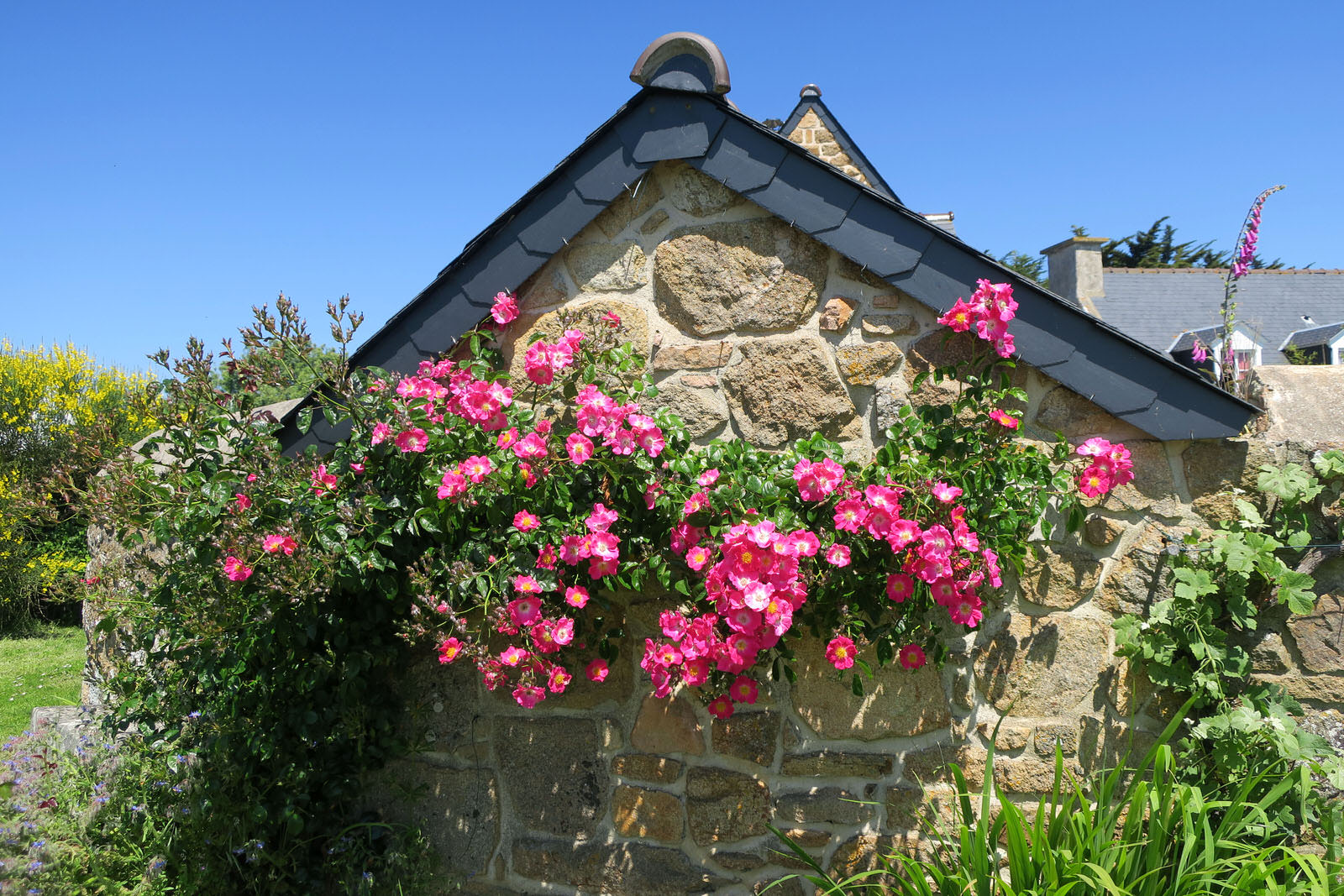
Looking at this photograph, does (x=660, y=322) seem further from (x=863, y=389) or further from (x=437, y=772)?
(x=437, y=772)

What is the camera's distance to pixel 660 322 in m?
2.95

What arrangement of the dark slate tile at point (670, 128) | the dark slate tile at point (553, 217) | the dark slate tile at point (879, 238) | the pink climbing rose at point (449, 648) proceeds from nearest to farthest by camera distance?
1. the pink climbing rose at point (449, 648)
2. the dark slate tile at point (879, 238)
3. the dark slate tile at point (670, 128)
4. the dark slate tile at point (553, 217)

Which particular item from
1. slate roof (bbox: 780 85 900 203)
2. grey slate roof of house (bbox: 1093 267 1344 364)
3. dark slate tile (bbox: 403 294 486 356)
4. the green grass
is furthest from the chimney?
the green grass

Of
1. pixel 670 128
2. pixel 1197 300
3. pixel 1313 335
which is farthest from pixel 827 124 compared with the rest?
pixel 1313 335

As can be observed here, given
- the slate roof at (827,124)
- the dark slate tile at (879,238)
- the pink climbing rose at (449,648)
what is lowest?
the pink climbing rose at (449,648)

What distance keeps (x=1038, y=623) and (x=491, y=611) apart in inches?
68.6

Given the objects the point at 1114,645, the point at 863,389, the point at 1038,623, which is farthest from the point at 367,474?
the point at 1114,645

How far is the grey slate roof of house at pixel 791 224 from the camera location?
8.36 feet

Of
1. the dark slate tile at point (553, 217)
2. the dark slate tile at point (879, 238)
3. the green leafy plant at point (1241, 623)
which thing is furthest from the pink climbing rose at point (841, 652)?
the dark slate tile at point (553, 217)

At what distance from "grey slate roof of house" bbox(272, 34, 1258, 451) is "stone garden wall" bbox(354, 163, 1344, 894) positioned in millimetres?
103

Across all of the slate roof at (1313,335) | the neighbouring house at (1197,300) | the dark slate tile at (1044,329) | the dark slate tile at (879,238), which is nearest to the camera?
the dark slate tile at (1044,329)

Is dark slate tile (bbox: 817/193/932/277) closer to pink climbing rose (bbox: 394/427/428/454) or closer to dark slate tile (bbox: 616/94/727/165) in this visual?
dark slate tile (bbox: 616/94/727/165)

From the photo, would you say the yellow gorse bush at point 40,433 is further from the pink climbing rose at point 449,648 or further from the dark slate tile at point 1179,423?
the dark slate tile at point 1179,423

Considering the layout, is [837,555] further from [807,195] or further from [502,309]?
[502,309]
